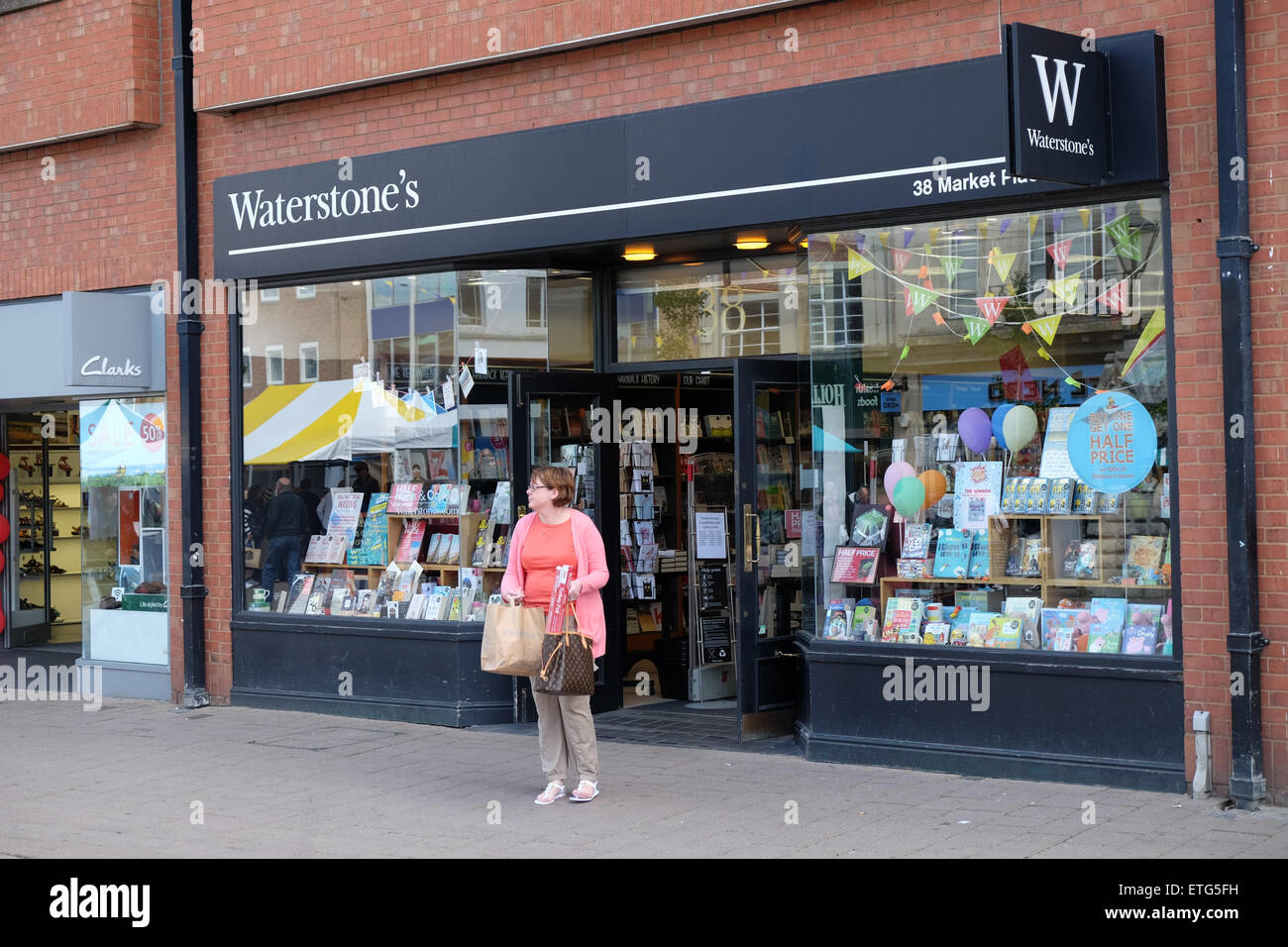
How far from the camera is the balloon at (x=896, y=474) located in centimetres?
892

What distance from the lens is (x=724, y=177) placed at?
8.98m

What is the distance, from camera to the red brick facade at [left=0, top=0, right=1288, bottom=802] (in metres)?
7.30

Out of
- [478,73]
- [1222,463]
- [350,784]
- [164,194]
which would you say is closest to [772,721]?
[350,784]

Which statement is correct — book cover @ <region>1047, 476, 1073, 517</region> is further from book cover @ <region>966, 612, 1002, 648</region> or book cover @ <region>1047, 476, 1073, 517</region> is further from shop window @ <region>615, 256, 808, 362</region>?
shop window @ <region>615, 256, 808, 362</region>

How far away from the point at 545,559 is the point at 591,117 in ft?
11.1

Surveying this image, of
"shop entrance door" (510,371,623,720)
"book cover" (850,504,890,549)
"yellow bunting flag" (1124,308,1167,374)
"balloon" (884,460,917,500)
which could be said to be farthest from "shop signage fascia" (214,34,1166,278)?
"book cover" (850,504,890,549)

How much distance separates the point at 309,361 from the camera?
11.3 meters

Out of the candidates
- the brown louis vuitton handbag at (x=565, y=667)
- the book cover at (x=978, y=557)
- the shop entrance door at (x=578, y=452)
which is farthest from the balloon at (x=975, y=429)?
the shop entrance door at (x=578, y=452)

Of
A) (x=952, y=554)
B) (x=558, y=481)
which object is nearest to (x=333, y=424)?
(x=558, y=481)

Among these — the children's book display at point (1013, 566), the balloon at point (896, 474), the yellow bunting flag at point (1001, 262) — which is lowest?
the children's book display at point (1013, 566)

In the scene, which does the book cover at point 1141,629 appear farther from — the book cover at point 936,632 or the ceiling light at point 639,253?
the ceiling light at point 639,253

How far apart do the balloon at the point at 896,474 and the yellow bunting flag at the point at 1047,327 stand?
116cm

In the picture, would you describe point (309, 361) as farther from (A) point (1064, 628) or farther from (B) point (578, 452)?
(A) point (1064, 628)
